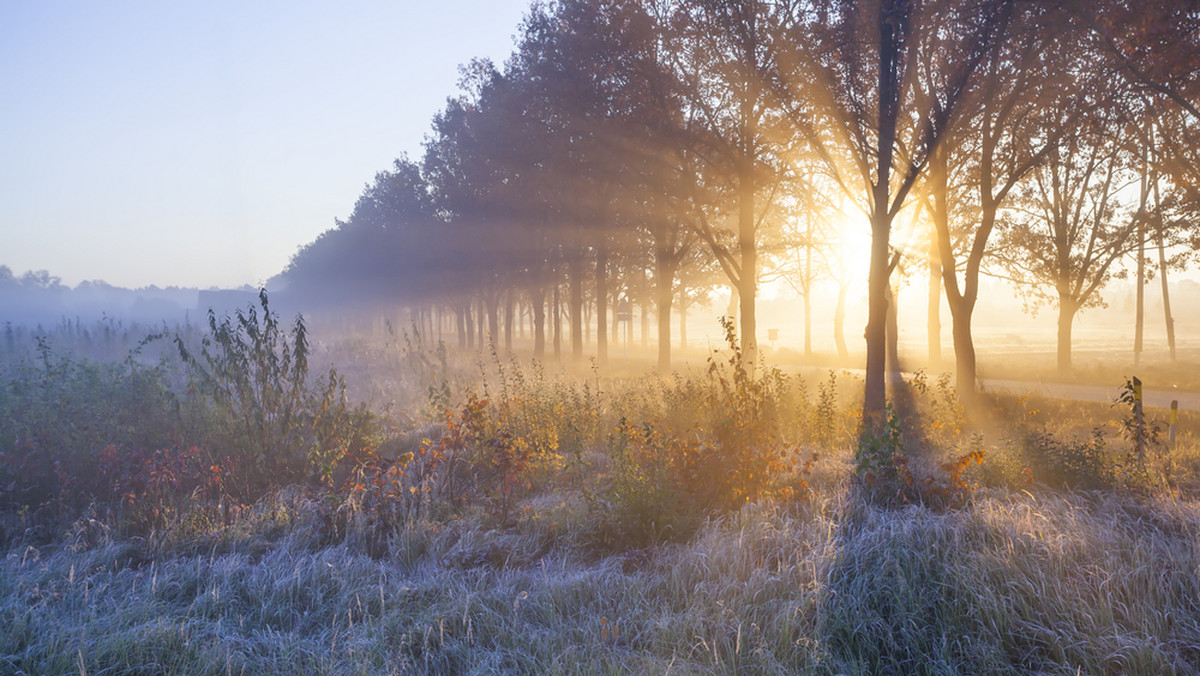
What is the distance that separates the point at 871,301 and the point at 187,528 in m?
9.13

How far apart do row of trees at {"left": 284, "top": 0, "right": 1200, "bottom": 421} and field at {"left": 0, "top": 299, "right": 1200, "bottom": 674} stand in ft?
13.9

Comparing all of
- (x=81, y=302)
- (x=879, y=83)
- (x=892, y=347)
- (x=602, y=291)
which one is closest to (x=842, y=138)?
(x=879, y=83)

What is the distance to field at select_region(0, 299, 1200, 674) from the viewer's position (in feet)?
12.5

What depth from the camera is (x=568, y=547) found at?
541cm

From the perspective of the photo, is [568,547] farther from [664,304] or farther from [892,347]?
[664,304]

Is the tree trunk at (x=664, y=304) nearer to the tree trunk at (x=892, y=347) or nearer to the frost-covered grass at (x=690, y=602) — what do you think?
the tree trunk at (x=892, y=347)

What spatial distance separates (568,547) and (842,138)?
9.00 m

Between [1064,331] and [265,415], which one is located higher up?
[1064,331]

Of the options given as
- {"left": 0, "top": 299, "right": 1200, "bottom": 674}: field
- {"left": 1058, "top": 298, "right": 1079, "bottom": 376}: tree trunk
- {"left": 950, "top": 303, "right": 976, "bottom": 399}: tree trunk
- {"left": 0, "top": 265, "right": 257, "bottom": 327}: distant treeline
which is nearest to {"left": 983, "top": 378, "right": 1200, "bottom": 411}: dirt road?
{"left": 950, "top": 303, "right": 976, "bottom": 399}: tree trunk

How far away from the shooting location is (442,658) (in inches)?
151

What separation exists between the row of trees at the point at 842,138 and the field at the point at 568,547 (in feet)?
13.9

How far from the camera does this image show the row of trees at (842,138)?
974cm

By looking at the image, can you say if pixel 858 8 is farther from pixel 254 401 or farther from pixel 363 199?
pixel 363 199

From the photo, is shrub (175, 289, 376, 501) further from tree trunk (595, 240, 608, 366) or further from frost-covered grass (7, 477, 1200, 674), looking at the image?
tree trunk (595, 240, 608, 366)
